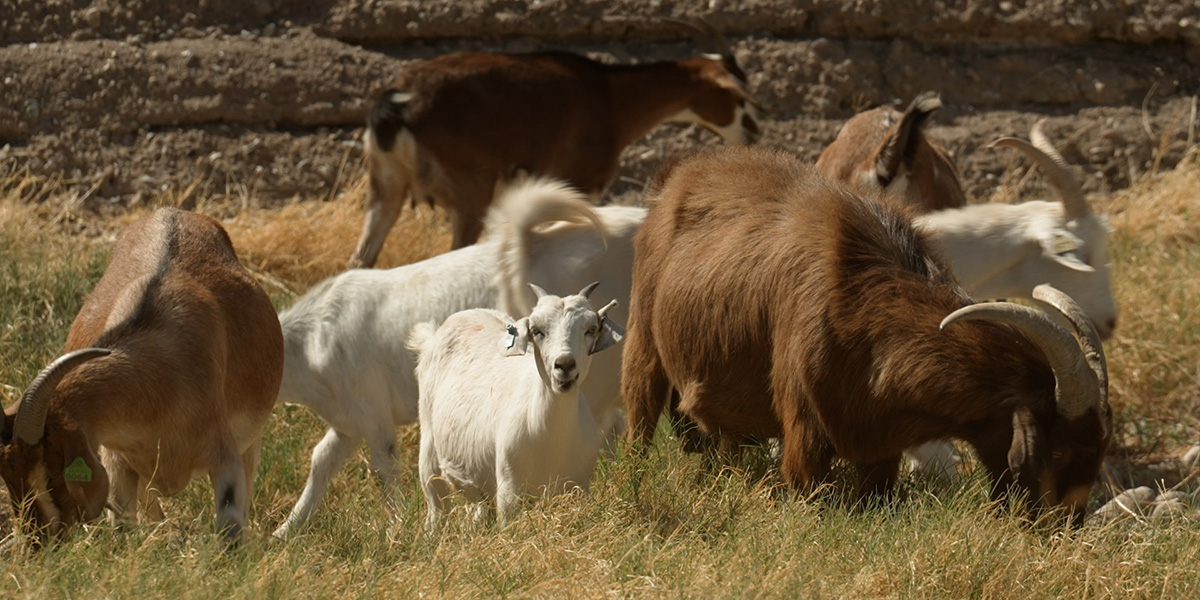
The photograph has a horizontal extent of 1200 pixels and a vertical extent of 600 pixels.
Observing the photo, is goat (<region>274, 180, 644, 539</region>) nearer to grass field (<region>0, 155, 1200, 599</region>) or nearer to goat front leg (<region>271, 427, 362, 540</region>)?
goat front leg (<region>271, 427, 362, 540</region>)

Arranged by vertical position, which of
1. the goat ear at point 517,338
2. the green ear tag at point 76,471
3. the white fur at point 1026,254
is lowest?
the green ear tag at point 76,471

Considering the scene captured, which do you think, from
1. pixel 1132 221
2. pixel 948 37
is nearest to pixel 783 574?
pixel 1132 221

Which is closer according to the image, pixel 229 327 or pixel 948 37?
pixel 229 327

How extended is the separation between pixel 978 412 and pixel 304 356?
3415mm

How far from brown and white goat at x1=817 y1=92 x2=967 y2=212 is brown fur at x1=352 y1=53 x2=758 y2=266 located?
66.5 inches

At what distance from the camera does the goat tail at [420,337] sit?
6668 millimetres

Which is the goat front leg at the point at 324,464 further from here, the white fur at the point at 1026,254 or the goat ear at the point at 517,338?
the white fur at the point at 1026,254

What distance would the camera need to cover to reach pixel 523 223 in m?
7.05

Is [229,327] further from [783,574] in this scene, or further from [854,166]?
[854,166]

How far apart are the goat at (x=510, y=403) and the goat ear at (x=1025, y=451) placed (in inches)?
55.7

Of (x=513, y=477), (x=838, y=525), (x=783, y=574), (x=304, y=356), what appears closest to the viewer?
(x=783, y=574)

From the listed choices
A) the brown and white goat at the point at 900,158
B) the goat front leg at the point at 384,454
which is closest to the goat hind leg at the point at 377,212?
the goat front leg at the point at 384,454

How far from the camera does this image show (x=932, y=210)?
8.26 m

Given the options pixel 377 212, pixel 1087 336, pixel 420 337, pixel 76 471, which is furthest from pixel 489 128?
pixel 1087 336
